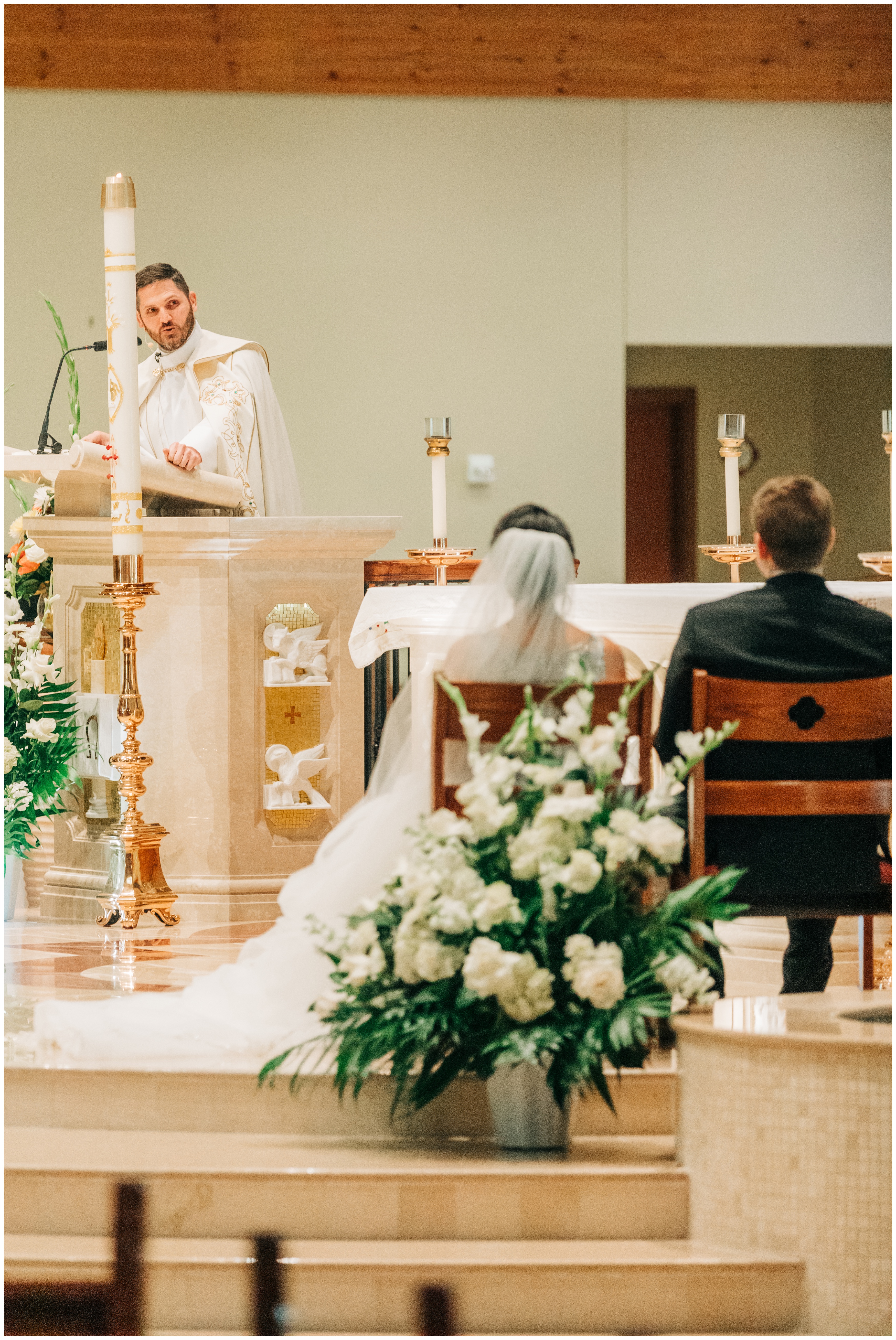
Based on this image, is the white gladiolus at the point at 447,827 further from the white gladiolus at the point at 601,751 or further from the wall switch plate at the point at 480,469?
the wall switch plate at the point at 480,469

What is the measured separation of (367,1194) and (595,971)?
585 millimetres

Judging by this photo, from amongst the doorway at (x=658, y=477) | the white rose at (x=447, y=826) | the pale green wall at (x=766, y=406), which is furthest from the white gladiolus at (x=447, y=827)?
the doorway at (x=658, y=477)

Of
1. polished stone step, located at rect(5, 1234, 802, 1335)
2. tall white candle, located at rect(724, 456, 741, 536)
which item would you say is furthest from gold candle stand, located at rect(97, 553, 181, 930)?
polished stone step, located at rect(5, 1234, 802, 1335)

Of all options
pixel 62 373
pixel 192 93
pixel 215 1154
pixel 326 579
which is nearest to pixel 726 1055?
pixel 215 1154

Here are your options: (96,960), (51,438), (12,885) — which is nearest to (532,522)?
(96,960)

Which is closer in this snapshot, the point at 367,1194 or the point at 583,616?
the point at 367,1194

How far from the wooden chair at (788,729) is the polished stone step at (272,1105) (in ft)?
1.55

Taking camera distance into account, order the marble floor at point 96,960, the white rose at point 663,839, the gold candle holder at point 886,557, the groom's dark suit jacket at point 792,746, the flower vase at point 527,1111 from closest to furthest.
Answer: the white rose at point 663,839 < the flower vase at point 527,1111 < the groom's dark suit jacket at point 792,746 < the marble floor at point 96,960 < the gold candle holder at point 886,557

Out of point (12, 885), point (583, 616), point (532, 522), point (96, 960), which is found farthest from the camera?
point (12, 885)

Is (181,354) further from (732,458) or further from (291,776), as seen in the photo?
(732,458)

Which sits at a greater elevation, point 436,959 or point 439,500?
point 439,500

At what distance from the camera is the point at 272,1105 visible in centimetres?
307

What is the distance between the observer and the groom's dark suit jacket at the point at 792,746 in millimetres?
3188

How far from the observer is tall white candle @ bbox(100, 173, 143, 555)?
433 cm
